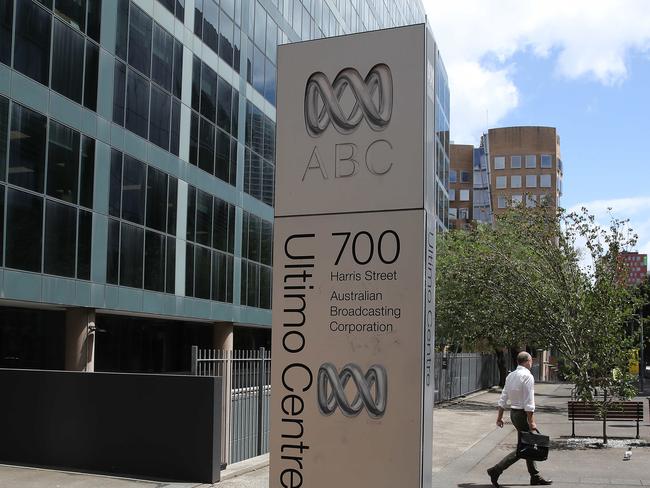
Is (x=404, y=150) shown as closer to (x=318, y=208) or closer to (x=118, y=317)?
(x=318, y=208)

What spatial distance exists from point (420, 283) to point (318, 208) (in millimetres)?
1071

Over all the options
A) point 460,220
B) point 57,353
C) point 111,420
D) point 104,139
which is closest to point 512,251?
point 104,139

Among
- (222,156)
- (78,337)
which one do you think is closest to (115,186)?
(78,337)

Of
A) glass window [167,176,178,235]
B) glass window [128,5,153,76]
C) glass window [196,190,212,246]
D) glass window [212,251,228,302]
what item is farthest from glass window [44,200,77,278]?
glass window [212,251,228,302]

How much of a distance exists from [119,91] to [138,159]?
7.02 feet

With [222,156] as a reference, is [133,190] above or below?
below

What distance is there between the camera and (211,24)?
29953mm

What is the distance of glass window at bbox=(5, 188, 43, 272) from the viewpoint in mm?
19297

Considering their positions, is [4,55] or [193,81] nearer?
[4,55]

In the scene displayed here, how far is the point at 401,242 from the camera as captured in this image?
634 cm

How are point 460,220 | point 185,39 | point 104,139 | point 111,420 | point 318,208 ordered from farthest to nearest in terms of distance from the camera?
point 460,220
point 185,39
point 104,139
point 111,420
point 318,208

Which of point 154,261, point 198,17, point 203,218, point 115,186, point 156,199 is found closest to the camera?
point 115,186

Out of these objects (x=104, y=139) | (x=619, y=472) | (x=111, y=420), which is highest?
(x=104, y=139)

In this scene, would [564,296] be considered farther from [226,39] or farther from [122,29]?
[226,39]
